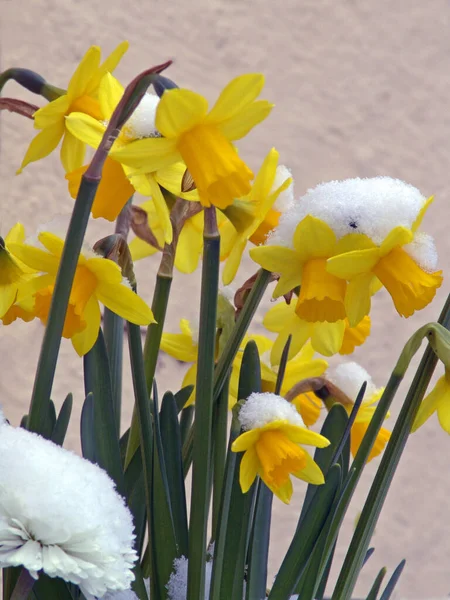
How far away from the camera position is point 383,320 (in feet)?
3.50

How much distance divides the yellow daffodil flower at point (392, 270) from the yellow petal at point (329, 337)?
2.7 inches

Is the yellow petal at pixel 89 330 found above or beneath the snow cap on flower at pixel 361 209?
beneath

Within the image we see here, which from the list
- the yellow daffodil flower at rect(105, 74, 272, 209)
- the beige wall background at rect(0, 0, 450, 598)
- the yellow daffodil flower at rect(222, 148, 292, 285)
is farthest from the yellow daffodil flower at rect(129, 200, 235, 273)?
the beige wall background at rect(0, 0, 450, 598)

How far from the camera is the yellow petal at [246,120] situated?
281mm

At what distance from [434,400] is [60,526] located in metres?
0.20

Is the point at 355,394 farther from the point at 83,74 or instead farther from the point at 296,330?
the point at 83,74

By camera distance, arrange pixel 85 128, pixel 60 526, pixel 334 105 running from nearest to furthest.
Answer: pixel 60 526
pixel 85 128
pixel 334 105

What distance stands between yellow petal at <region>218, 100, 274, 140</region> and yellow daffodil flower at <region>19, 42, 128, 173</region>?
0.09 meters

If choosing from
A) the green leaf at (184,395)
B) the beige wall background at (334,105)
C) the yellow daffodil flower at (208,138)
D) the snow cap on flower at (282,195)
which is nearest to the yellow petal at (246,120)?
the yellow daffodil flower at (208,138)

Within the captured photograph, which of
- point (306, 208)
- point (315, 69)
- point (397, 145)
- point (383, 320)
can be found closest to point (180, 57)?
point (315, 69)

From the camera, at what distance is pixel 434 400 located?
0.36 m

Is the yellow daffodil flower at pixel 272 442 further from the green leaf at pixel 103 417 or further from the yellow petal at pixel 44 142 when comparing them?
the yellow petal at pixel 44 142

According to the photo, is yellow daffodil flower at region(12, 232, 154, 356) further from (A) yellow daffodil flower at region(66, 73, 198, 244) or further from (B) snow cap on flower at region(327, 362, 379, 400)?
(B) snow cap on flower at region(327, 362, 379, 400)

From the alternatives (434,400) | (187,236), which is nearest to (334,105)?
(187,236)
